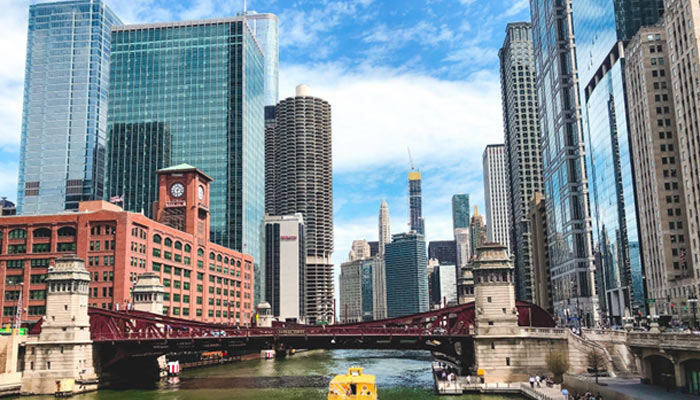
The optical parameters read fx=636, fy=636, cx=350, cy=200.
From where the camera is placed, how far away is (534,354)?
262ft

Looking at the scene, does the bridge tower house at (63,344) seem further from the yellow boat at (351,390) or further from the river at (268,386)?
the yellow boat at (351,390)

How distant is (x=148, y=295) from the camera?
4461 inches

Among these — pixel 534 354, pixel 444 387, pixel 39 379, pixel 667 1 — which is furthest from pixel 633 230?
pixel 39 379

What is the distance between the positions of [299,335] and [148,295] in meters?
37.0

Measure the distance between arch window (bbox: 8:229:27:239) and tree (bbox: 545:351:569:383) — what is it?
100957mm

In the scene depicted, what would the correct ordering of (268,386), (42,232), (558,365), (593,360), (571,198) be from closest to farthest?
(593,360), (558,365), (268,386), (42,232), (571,198)

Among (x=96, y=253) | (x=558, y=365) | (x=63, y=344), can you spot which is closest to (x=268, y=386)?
(x=63, y=344)

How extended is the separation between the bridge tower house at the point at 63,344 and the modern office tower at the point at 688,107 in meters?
101

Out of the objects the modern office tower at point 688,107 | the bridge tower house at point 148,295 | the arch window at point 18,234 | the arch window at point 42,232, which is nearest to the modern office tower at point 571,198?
the modern office tower at point 688,107

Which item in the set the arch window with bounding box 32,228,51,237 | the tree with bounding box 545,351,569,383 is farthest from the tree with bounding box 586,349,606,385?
the arch window with bounding box 32,228,51,237

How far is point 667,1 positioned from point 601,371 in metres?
88.9

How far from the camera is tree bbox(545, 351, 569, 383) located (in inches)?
2965

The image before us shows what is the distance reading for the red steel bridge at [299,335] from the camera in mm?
Result: 86625

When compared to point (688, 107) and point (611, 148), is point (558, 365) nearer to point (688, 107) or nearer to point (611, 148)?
point (688, 107)
